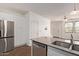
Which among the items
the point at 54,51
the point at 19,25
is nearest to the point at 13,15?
the point at 19,25

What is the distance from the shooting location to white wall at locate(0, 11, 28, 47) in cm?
449

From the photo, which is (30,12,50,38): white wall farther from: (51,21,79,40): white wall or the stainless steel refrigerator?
the stainless steel refrigerator

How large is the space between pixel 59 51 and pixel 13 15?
363 centimetres

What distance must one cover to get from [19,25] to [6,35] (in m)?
1.08

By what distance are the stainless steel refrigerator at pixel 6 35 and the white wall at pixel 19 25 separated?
30cm

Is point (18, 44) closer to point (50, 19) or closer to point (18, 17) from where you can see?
point (18, 17)

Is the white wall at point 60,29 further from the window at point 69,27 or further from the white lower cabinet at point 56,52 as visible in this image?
the white lower cabinet at point 56,52

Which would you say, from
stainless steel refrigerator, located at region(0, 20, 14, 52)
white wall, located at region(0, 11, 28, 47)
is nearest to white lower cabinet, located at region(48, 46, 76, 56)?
stainless steel refrigerator, located at region(0, 20, 14, 52)

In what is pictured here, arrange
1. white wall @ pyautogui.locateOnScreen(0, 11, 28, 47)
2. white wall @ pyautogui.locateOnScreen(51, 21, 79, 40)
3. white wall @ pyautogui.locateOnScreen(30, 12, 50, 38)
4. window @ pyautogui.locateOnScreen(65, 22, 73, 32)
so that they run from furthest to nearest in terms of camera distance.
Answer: white wall @ pyautogui.locateOnScreen(30, 12, 50, 38) < white wall @ pyautogui.locateOnScreen(0, 11, 28, 47) < white wall @ pyautogui.locateOnScreen(51, 21, 79, 40) < window @ pyautogui.locateOnScreen(65, 22, 73, 32)

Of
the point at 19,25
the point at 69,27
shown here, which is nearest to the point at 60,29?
the point at 69,27

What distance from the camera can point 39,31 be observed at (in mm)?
5082

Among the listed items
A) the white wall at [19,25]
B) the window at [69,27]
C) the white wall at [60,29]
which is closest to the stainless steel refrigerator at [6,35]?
the white wall at [19,25]

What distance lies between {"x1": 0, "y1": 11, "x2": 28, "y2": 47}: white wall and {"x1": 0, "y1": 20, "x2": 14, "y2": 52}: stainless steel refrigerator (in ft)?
0.97

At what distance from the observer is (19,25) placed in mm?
5086
